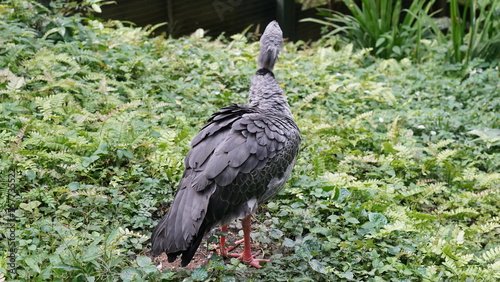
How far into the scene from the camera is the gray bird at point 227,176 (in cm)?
343

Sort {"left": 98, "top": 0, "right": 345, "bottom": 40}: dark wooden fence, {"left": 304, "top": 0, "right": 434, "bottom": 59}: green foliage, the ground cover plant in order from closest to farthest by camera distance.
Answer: the ground cover plant < {"left": 304, "top": 0, "right": 434, "bottom": 59}: green foliage < {"left": 98, "top": 0, "right": 345, "bottom": 40}: dark wooden fence

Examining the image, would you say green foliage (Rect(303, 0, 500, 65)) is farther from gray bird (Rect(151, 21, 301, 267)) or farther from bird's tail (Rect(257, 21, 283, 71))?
gray bird (Rect(151, 21, 301, 267))

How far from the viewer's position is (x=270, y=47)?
4.43 metres

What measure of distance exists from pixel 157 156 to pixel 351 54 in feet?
15.3

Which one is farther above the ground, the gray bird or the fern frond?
the gray bird

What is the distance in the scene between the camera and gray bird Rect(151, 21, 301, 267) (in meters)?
3.43

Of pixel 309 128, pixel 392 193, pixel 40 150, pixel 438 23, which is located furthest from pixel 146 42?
pixel 438 23

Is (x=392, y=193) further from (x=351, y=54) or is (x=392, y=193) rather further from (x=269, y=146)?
(x=351, y=54)

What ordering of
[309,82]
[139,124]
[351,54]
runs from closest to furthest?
[139,124]
[309,82]
[351,54]

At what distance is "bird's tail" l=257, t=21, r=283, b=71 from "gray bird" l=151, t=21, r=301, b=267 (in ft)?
1.56

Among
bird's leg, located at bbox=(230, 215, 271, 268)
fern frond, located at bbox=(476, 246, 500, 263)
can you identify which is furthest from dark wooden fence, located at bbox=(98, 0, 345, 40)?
fern frond, located at bbox=(476, 246, 500, 263)

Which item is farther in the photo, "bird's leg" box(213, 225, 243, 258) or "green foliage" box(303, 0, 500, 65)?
"green foliage" box(303, 0, 500, 65)

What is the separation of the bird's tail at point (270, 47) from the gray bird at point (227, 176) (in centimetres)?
47

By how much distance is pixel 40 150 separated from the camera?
450 cm
